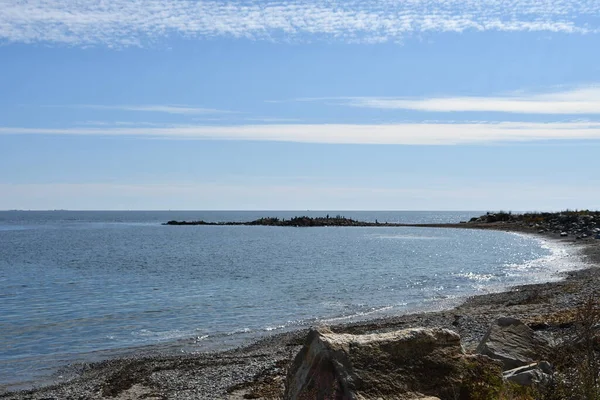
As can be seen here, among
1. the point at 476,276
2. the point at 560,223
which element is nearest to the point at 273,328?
the point at 476,276

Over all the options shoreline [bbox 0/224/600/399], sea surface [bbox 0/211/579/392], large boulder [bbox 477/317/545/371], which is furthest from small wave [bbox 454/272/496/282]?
large boulder [bbox 477/317/545/371]

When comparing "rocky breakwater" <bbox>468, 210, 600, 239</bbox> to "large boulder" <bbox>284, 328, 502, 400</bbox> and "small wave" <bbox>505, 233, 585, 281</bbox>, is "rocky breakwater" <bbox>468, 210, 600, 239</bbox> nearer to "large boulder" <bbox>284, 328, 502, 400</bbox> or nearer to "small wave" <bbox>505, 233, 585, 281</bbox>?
"small wave" <bbox>505, 233, 585, 281</bbox>

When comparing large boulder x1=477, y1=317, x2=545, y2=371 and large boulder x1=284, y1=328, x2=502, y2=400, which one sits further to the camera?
large boulder x1=477, y1=317, x2=545, y2=371

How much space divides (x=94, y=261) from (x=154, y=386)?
46299 mm

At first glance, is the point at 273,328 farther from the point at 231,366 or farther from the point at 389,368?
the point at 389,368

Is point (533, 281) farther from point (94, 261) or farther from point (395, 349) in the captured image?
point (94, 261)

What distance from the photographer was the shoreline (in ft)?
A: 50.9

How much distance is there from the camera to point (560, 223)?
97.6m

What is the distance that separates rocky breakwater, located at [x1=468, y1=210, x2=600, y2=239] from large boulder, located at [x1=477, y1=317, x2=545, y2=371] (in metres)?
66.8

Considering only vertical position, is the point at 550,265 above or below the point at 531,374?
below

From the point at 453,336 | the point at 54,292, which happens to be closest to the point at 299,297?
the point at 54,292

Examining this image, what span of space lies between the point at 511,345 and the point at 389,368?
4615 millimetres

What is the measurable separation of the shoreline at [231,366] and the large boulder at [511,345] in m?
3.94

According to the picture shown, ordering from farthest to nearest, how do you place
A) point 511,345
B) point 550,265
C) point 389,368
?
1. point 550,265
2. point 511,345
3. point 389,368
